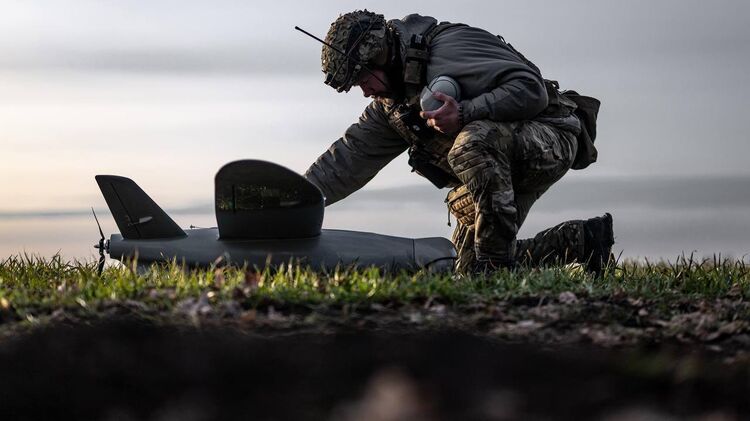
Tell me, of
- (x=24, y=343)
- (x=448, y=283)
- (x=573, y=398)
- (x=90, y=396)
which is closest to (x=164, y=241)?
(x=448, y=283)

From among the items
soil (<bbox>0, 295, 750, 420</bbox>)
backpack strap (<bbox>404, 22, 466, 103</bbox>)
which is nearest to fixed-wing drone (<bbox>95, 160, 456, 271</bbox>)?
backpack strap (<bbox>404, 22, 466, 103</bbox>)

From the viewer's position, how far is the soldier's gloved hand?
881 centimetres

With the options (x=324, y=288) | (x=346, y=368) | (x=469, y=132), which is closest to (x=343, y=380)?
(x=346, y=368)

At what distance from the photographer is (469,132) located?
8.73 m

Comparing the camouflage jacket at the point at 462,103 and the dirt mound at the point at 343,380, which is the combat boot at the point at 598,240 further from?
the dirt mound at the point at 343,380

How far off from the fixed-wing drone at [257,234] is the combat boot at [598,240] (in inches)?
77.4

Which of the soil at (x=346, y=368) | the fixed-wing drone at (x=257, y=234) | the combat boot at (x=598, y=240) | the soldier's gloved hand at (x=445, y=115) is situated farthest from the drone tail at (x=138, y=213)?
the combat boot at (x=598, y=240)

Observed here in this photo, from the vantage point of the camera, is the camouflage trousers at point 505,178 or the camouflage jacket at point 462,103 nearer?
the camouflage trousers at point 505,178

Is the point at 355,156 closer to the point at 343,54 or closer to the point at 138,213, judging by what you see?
the point at 343,54

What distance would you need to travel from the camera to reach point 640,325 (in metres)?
5.80

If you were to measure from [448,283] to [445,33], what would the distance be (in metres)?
3.84

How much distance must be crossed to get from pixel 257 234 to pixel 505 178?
7.27ft

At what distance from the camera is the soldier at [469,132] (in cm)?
885

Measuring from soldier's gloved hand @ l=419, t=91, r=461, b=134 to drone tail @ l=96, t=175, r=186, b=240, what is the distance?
2324 millimetres
